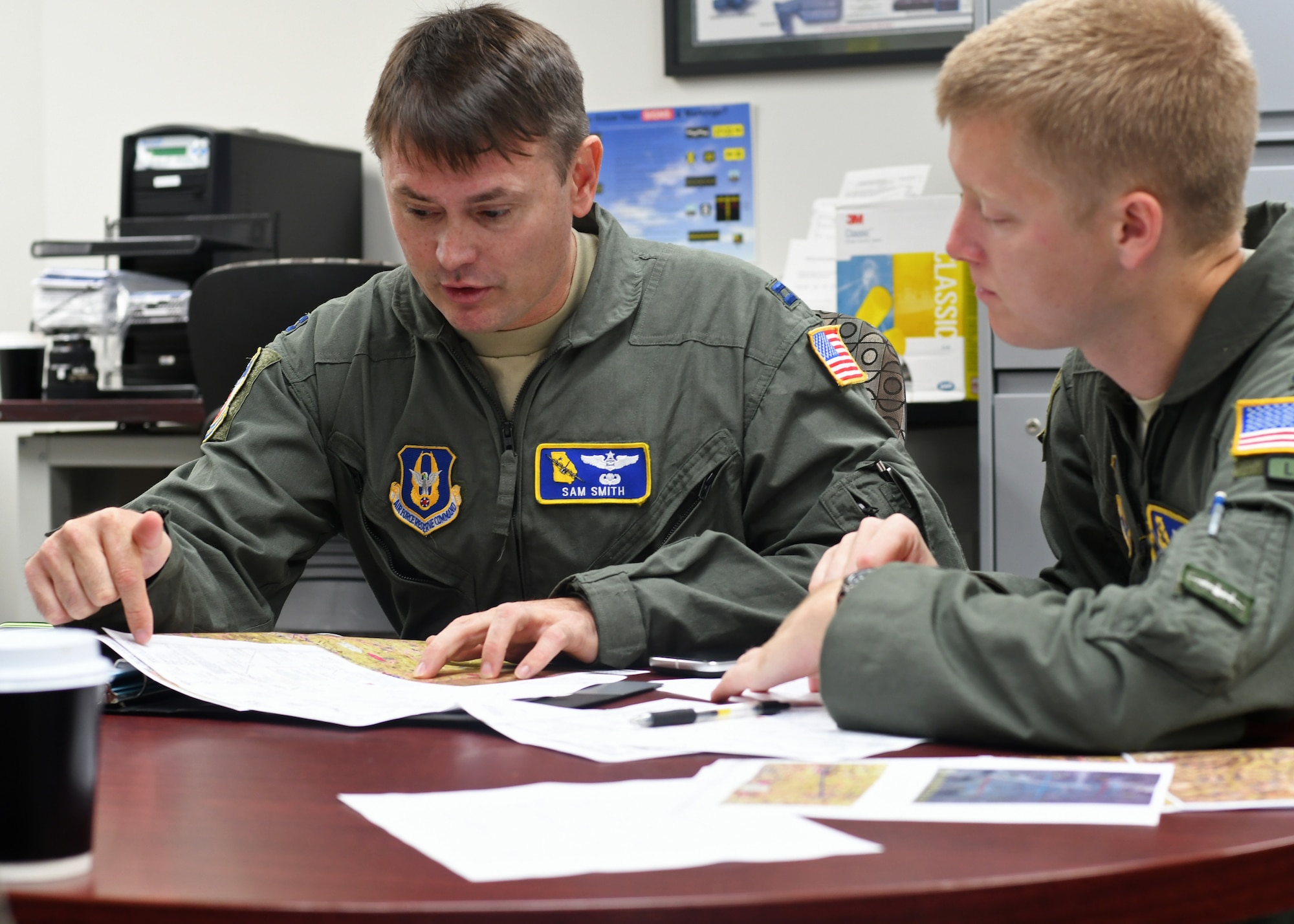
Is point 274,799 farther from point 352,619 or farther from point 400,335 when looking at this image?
point 352,619

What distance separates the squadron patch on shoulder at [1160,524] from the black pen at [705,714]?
305mm

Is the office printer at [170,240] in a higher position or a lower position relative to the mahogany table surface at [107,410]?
higher

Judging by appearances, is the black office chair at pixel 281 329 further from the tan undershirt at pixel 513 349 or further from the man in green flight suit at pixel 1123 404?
the man in green flight suit at pixel 1123 404

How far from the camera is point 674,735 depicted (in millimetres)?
725

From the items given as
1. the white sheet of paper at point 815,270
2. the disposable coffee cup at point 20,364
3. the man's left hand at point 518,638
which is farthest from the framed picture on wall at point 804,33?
the man's left hand at point 518,638

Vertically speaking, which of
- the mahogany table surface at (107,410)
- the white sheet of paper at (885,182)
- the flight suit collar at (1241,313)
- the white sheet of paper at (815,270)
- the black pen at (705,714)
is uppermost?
the white sheet of paper at (885,182)

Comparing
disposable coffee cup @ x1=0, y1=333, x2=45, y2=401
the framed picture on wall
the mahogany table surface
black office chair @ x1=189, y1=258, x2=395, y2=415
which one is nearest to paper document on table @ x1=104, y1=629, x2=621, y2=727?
black office chair @ x1=189, y1=258, x2=395, y2=415

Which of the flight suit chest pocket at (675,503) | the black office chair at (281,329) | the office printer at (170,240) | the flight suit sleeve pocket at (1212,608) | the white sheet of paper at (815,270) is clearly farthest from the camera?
the white sheet of paper at (815,270)

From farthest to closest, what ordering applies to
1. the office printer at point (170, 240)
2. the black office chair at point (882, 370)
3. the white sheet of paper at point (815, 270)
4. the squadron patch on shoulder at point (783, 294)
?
the white sheet of paper at point (815, 270), the office printer at point (170, 240), the black office chair at point (882, 370), the squadron patch on shoulder at point (783, 294)

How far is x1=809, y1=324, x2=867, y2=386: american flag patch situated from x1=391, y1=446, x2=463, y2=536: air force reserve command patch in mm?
392

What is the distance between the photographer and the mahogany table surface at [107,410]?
240 cm

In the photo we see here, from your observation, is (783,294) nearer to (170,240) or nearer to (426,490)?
(426,490)

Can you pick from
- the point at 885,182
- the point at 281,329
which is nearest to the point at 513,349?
the point at 281,329

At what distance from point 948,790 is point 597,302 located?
84 cm
